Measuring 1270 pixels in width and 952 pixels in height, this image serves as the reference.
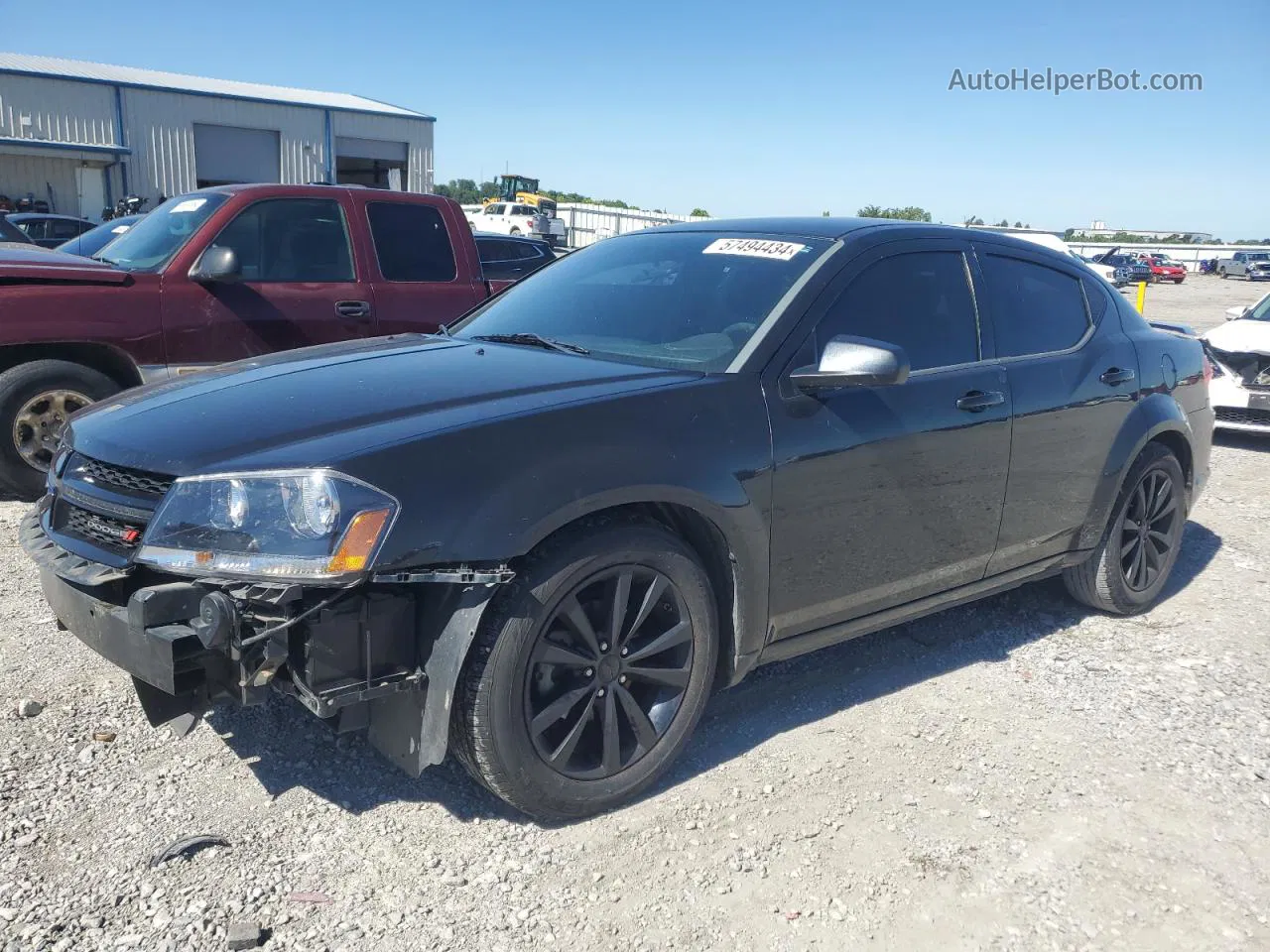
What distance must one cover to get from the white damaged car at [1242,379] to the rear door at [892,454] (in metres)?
6.32

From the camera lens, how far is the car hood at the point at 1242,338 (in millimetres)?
9242

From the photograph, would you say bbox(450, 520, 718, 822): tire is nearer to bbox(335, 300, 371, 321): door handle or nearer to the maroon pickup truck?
the maroon pickup truck

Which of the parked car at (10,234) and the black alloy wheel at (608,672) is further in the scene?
the parked car at (10,234)

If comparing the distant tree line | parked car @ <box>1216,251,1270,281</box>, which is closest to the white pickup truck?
the distant tree line

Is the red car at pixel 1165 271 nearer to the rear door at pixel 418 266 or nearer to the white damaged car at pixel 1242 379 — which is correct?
the white damaged car at pixel 1242 379

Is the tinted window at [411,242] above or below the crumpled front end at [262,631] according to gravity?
above

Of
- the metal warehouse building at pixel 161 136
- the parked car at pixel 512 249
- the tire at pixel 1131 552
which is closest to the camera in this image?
the tire at pixel 1131 552

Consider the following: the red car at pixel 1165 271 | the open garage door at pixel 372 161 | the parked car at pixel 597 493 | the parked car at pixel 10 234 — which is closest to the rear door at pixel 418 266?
the parked car at pixel 597 493

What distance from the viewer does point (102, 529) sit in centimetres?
284

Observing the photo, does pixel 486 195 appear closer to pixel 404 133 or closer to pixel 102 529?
pixel 404 133

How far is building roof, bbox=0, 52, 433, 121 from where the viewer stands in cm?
3112

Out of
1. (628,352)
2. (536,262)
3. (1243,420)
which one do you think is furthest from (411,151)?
(628,352)

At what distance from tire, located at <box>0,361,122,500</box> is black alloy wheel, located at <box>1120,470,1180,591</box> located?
209 inches

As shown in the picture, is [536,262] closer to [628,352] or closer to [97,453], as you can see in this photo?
[628,352]
